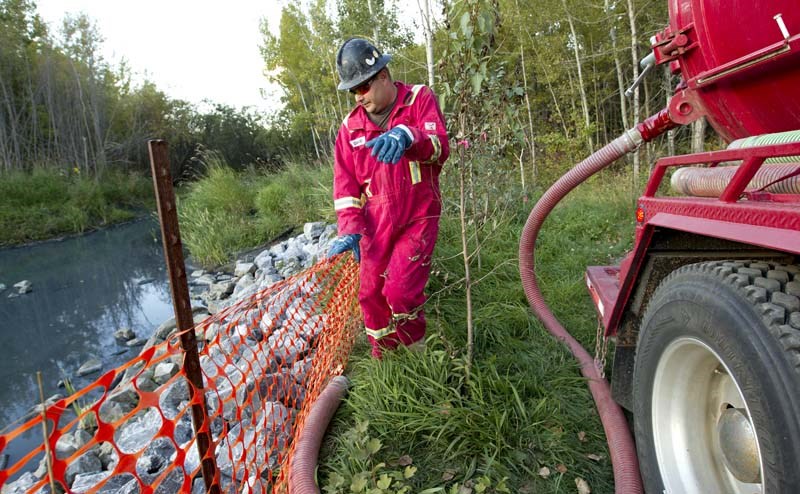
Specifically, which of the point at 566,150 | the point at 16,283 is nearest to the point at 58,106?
the point at 16,283

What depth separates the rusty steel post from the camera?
1205 mm

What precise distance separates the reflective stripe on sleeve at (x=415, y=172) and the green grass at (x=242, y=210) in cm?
472

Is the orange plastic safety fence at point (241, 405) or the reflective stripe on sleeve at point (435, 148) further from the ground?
the reflective stripe on sleeve at point (435, 148)

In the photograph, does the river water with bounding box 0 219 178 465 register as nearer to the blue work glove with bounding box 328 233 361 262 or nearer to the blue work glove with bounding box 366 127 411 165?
the blue work glove with bounding box 328 233 361 262

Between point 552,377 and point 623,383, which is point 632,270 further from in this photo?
point 552,377

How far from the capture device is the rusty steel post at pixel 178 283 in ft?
3.95

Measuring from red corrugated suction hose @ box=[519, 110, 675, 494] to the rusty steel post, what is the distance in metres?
1.42

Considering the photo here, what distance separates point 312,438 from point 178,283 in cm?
104

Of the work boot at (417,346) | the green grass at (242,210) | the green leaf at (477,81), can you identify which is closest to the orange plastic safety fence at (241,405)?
the work boot at (417,346)

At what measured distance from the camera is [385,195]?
235 centimetres

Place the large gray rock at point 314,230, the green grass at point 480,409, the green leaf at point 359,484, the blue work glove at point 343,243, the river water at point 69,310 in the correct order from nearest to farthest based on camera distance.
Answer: the green leaf at point 359,484 < the green grass at point 480,409 < the blue work glove at point 343,243 < the river water at point 69,310 < the large gray rock at point 314,230

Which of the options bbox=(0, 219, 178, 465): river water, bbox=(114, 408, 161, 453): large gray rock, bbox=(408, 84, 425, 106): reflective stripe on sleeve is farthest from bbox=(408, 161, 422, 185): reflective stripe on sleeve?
bbox=(0, 219, 178, 465): river water

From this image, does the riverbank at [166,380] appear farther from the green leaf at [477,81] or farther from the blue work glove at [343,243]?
the green leaf at [477,81]

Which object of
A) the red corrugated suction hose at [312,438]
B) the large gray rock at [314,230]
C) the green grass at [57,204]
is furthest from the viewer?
the green grass at [57,204]
